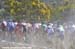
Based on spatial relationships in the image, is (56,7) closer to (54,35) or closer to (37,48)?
(54,35)

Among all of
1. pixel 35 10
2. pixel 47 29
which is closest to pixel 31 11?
pixel 35 10

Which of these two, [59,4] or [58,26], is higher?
[59,4]

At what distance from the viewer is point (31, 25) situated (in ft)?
22.2

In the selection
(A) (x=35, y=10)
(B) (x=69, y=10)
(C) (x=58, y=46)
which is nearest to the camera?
(C) (x=58, y=46)

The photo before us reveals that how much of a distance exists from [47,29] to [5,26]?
1025 mm

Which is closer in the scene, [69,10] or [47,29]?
[69,10]

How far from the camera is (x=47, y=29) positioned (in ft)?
21.6

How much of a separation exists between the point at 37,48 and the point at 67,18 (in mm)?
1149

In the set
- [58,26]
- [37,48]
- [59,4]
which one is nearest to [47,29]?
[58,26]

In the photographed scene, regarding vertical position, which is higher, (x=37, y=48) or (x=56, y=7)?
(x=56, y=7)

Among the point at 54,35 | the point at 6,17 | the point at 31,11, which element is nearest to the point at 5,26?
the point at 6,17

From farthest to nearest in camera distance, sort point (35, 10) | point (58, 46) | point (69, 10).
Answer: point (35, 10) → point (69, 10) → point (58, 46)

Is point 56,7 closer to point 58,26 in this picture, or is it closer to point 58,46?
point 58,26

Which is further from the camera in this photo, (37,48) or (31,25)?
(31,25)
